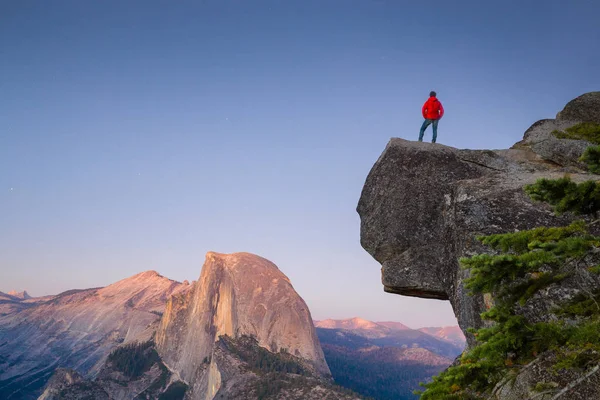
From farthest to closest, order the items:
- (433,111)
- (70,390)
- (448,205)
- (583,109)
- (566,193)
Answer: (70,390), (583,109), (433,111), (448,205), (566,193)

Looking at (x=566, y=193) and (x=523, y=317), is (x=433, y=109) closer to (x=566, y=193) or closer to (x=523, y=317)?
(x=566, y=193)

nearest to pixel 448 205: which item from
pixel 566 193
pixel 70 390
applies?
pixel 566 193

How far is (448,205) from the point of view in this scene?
1566 cm

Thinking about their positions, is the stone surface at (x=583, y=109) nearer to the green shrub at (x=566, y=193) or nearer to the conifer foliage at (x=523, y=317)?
the green shrub at (x=566, y=193)

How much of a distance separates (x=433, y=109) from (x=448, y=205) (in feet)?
23.9

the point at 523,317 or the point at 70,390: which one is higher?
the point at 523,317

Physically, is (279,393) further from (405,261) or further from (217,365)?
(405,261)

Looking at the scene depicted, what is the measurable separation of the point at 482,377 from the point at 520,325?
1048mm

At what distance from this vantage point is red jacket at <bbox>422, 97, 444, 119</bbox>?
20.9 metres

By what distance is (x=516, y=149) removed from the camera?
66.1 feet

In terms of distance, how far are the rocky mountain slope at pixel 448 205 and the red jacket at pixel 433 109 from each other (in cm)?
282

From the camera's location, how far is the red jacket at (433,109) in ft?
68.5

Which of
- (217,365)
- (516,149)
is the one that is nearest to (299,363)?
(217,365)

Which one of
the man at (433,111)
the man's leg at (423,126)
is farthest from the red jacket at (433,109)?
the man's leg at (423,126)
